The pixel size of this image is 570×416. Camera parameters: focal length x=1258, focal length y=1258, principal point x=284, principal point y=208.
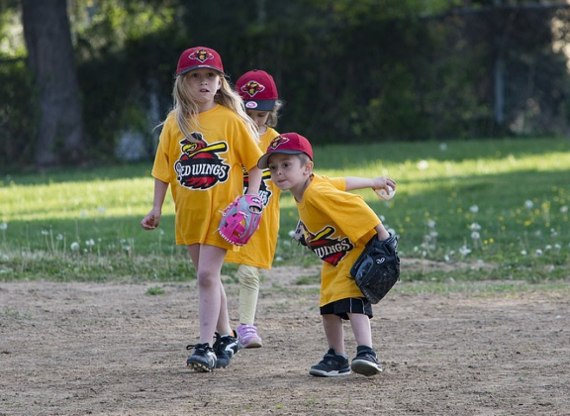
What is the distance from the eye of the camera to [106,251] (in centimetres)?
1123

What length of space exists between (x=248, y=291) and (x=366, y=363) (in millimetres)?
1302

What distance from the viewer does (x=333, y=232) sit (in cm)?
641

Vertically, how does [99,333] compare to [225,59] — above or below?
below

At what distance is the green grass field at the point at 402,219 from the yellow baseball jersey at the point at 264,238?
3.13m

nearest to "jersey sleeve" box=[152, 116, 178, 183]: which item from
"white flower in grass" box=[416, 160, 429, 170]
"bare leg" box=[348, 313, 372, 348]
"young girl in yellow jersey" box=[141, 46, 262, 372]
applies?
"young girl in yellow jersey" box=[141, 46, 262, 372]

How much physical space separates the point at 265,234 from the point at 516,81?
54.1 ft

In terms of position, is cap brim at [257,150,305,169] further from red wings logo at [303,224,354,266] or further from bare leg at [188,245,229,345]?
bare leg at [188,245,229,345]

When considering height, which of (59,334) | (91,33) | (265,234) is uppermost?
(91,33)

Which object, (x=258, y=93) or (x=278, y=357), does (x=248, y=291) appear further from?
(x=258, y=93)

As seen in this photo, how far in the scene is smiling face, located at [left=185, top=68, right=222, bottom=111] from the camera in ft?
22.1

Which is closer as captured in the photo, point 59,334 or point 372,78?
point 59,334

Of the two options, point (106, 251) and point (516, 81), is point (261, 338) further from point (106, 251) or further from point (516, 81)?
point (516, 81)

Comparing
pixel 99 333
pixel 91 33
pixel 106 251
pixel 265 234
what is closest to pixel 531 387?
pixel 265 234

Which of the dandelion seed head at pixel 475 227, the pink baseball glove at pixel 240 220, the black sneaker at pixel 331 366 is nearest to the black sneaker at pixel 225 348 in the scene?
the black sneaker at pixel 331 366
